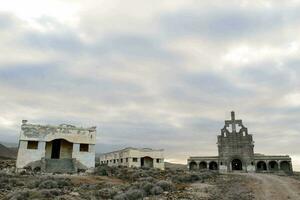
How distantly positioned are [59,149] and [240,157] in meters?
38.7

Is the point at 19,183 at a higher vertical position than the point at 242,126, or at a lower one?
lower

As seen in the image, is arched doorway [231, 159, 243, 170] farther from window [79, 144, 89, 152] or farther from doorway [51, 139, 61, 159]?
doorway [51, 139, 61, 159]

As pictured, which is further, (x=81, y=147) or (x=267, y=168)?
(x=267, y=168)

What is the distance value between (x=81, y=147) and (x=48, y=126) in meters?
5.01

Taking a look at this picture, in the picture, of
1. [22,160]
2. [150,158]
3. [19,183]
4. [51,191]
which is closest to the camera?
[51,191]

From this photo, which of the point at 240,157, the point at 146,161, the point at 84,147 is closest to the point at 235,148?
the point at 240,157

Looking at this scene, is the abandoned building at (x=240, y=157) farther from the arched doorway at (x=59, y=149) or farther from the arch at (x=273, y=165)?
the arched doorway at (x=59, y=149)

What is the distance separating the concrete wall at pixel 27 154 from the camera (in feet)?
119

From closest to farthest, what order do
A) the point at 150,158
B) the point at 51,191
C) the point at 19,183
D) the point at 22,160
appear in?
the point at 51,191 → the point at 19,183 → the point at 22,160 → the point at 150,158

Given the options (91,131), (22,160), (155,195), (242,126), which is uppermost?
(242,126)

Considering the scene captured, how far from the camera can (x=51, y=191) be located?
17.4 m

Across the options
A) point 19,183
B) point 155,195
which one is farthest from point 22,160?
point 155,195

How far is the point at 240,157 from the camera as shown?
63375mm

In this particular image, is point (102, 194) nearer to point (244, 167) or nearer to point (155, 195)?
point (155, 195)
